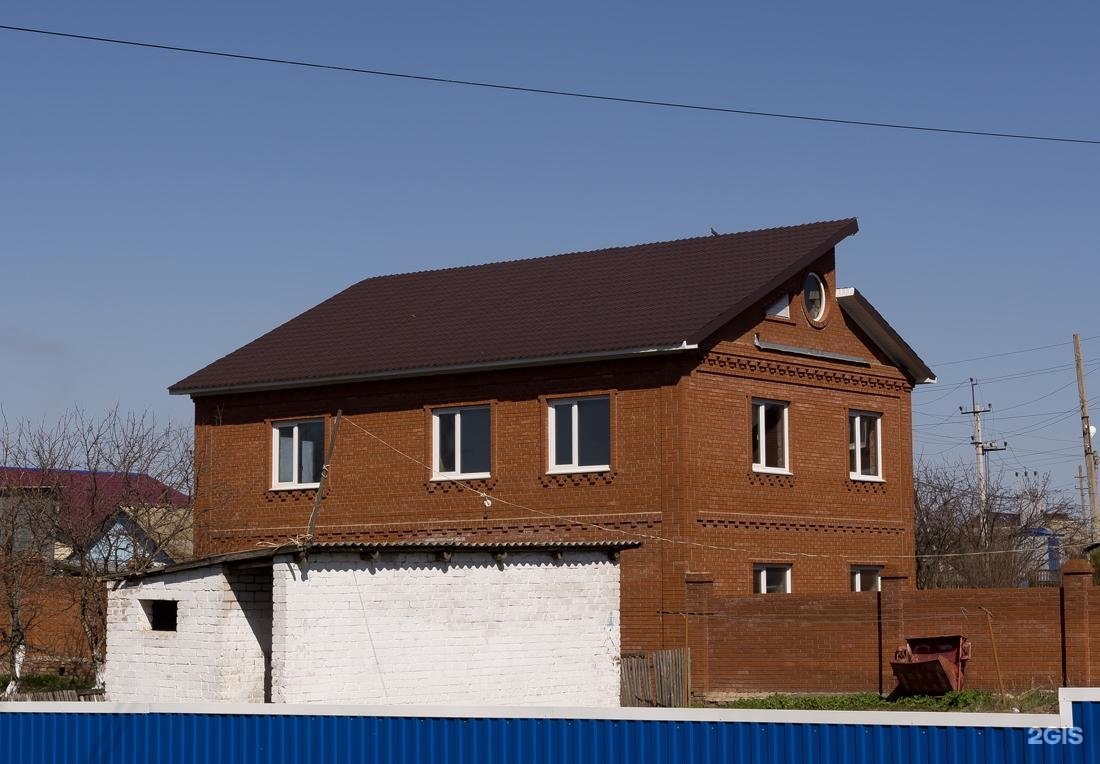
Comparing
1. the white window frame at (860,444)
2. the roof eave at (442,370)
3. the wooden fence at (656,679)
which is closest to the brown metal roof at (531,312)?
the roof eave at (442,370)

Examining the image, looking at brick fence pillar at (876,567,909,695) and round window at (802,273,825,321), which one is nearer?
brick fence pillar at (876,567,909,695)

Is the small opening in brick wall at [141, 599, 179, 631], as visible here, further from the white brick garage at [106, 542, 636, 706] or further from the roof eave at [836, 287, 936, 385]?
the roof eave at [836, 287, 936, 385]

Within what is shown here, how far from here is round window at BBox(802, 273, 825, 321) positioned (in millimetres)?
31172

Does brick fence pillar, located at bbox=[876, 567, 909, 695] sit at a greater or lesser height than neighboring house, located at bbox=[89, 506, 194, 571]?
lesser

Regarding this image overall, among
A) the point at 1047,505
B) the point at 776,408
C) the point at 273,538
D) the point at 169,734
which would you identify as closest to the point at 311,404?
Answer: the point at 273,538

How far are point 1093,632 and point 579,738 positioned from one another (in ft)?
52.1

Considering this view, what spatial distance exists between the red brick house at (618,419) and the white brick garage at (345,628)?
19.5ft

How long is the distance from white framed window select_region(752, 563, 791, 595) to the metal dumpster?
423 centimetres

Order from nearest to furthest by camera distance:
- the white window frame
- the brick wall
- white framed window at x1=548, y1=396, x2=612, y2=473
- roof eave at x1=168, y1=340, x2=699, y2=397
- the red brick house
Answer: roof eave at x1=168, y1=340, x2=699, y2=397 < the brick wall < the red brick house < white framed window at x1=548, y1=396, x2=612, y2=473 < the white window frame

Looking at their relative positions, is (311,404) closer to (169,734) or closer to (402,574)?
(402,574)

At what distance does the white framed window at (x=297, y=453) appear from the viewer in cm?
3241

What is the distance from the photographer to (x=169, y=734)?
1272 centimetres

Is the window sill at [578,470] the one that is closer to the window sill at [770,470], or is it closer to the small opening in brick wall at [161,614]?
the window sill at [770,470]

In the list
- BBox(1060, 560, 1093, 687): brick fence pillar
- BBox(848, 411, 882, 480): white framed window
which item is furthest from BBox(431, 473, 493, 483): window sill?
BBox(1060, 560, 1093, 687): brick fence pillar
